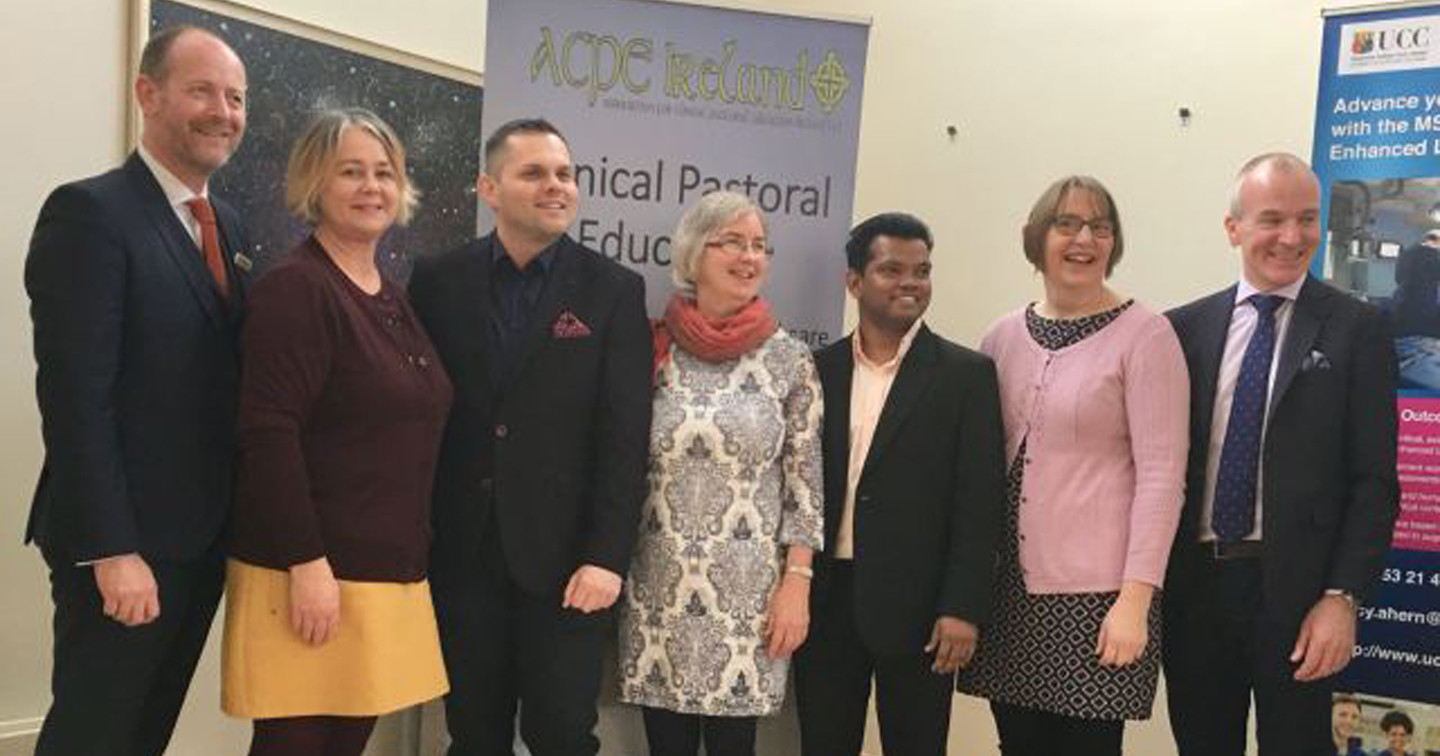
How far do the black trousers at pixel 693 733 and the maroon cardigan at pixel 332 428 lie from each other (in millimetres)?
676

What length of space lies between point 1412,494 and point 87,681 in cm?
316

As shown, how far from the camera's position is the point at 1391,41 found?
3141 millimetres

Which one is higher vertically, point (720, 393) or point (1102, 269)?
point (1102, 269)

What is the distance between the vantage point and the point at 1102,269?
8.16ft

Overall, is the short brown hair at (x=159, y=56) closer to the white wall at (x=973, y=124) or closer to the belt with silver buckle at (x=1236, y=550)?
the white wall at (x=973, y=124)

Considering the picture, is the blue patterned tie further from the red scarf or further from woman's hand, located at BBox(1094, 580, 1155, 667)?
the red scarf

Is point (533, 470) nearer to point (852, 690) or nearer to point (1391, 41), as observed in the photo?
point (852, 690)

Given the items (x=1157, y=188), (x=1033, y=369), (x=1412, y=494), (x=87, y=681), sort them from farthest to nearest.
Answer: (x=1157, y=188)
(x=1412, y=494)
(x=1033, y=369)
(x=87, y=681)

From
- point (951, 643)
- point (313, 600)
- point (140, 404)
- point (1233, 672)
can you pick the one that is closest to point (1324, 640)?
point (1233, 672)

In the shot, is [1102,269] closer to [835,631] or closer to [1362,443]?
[1362,443]

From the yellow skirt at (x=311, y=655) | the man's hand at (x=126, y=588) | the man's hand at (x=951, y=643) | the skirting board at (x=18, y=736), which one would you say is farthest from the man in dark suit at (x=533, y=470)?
the skirting board at (x=18, y=736)

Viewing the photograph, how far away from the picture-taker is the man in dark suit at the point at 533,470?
2.30 metres

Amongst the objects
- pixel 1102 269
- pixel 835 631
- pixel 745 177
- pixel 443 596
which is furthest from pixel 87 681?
pixel 1102 269

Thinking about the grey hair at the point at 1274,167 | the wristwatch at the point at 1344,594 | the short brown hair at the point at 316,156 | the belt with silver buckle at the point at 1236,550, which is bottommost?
the wristwatch at the point at 1344,594
